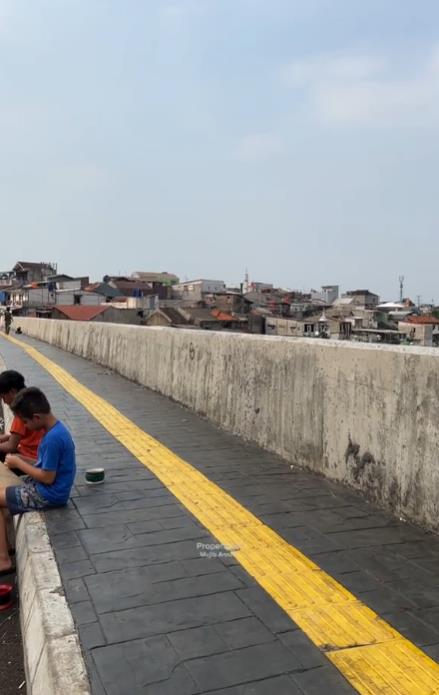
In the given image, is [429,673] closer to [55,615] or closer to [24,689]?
[55,615]

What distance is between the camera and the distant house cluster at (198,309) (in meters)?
51.7

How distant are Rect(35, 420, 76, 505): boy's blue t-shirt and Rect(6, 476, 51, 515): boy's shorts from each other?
0.12 ft

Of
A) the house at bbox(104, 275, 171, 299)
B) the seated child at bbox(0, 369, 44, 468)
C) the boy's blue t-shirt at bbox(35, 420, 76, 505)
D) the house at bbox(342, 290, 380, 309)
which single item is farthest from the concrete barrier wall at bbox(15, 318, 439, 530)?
the house at bbox(342, 290, 380, 309)

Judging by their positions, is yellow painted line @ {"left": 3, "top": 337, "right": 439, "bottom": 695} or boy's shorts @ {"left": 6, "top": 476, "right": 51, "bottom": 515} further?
boy's shorts @ {"left": 6, "top": 476, "right": 51, "bottom": 515}

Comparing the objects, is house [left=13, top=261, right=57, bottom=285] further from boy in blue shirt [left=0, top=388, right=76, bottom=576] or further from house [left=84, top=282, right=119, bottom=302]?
boy in blue shirt [left=0, top=388, right=76, bottom=576]

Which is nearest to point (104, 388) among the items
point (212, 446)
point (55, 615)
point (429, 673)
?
point (212, 446)

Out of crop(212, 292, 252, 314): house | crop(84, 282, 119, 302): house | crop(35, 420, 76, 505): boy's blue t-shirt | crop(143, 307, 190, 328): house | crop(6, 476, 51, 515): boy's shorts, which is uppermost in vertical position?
crop(84, 282, 119, 302): house

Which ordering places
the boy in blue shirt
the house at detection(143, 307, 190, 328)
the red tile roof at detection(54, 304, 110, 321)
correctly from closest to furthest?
the boy in blue shirt, the red tile roof at detection(54, 304, 110, 321), the house at detection(143, 307, 190, 328)

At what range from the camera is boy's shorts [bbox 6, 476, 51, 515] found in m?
4.07

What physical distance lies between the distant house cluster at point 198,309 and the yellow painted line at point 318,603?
113 ft

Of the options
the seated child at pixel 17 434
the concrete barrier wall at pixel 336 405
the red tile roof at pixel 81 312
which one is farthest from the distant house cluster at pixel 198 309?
the seated child at pixel 17 434

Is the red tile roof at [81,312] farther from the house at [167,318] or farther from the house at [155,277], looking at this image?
the house at [155,277]

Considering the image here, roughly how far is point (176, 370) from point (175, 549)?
546cm

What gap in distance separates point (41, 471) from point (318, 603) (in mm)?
2156
